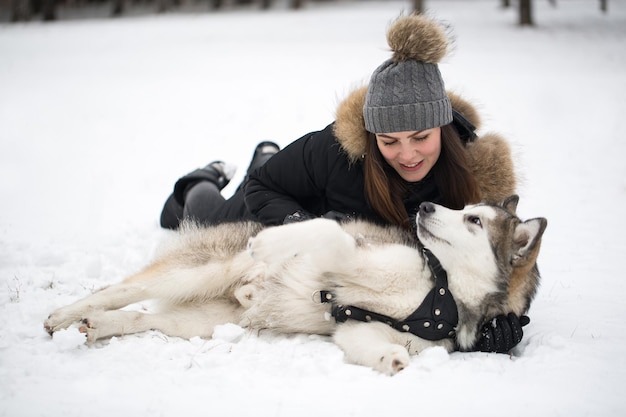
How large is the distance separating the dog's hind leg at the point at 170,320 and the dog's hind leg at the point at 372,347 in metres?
0.81

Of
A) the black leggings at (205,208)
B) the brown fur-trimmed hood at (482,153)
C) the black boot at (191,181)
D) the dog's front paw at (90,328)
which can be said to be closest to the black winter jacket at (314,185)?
the brown fur-trimmed hood at (482,153)

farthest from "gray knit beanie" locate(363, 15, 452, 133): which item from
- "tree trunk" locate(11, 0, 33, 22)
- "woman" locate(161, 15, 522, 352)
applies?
"tree trunk" locate(11, 0, 33, 22)

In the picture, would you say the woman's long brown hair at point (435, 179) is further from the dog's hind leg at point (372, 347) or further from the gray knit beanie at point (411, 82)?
the dog's hind leg at point (372, 347)

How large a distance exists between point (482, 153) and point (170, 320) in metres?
2.23

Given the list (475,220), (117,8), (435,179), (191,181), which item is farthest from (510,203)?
(117,8)

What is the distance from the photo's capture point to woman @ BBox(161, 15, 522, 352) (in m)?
3.22

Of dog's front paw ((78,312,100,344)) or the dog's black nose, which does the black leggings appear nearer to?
dog's front paw ((78,312,100,344))

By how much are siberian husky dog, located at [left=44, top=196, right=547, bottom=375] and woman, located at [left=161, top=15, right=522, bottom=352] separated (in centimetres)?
24

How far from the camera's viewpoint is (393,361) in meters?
2.65

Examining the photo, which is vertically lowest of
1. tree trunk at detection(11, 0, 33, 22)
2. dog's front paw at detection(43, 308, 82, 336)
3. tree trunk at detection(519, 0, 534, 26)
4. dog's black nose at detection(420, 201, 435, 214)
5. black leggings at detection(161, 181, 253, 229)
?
dog's front paw at detection(43, 308, 82, 336)

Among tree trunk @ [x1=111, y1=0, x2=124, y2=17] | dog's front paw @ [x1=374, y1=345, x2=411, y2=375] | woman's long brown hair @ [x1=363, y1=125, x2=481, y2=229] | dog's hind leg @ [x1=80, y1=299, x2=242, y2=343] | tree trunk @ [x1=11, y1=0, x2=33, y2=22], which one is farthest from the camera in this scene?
tree trunk @ [x1=111, y1=0, x2=124, y2=17]

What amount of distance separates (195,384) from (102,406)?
1.35 ft

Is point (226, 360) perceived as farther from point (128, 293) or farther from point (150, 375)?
point (128, 293)

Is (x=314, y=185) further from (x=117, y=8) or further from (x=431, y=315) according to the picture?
(x=117, y=8)
